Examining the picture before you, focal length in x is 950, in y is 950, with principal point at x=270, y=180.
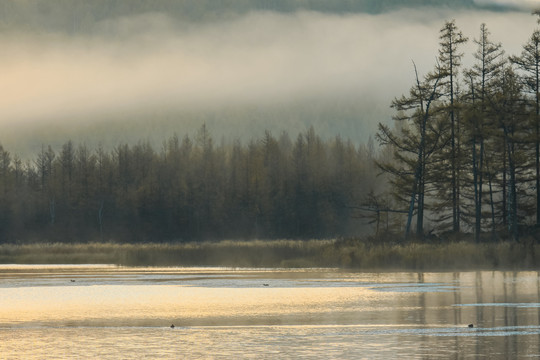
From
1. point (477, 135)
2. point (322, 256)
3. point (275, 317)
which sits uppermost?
point (477, 135)

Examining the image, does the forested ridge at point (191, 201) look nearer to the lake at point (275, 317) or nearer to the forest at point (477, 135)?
the forest at point (477, 135)

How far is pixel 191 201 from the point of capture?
17162 centimetres

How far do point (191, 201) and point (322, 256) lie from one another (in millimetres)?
104386

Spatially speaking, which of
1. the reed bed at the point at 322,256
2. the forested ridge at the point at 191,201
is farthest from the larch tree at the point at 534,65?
the forested ridge at the point at 191,201

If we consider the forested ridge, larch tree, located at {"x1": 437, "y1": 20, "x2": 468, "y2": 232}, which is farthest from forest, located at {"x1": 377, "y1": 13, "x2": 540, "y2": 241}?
the forested ridge

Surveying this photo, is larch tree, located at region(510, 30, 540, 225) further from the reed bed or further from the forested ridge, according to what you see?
the forested ridge

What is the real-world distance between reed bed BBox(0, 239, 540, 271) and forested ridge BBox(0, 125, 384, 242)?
212ft

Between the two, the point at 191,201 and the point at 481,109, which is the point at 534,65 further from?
the point at 191,201

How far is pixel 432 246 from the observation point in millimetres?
65562

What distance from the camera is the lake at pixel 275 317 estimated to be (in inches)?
904

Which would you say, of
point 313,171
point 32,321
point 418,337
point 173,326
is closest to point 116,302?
point 32,321

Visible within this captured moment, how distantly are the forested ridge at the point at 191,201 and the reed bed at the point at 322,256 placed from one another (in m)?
64.7

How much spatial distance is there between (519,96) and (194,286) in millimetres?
38579

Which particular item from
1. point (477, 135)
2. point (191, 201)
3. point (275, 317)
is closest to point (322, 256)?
point (477, 135)
